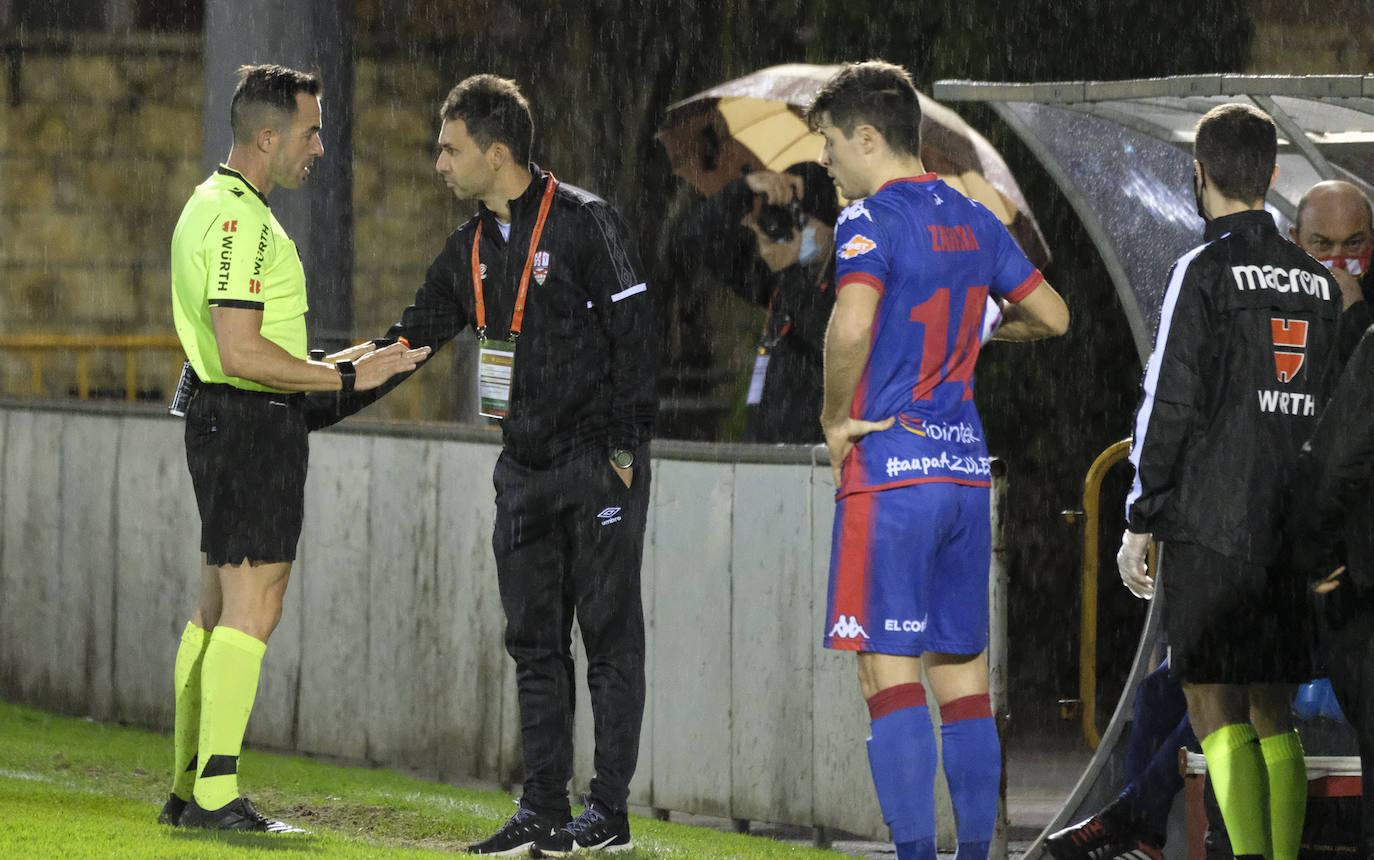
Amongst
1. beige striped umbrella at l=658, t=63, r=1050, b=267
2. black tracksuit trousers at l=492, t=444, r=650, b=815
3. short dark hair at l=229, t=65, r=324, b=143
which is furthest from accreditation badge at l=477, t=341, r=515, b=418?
beige striped umbrella at l=658, t=63, r=1050, b=267

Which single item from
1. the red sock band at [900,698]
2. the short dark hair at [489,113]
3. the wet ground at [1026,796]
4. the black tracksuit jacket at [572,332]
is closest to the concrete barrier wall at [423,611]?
the wet ground at [1026,796]

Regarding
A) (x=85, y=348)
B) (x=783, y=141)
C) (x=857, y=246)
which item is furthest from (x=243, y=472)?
(x=85, y=348)

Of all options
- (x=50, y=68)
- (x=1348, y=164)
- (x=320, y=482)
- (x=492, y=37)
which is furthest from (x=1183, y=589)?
(x=50, y=68)

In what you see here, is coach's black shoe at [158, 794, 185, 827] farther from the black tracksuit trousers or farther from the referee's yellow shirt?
the referee's yellow shirt

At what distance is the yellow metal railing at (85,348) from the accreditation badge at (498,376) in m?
10.5

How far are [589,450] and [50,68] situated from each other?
13792 mm

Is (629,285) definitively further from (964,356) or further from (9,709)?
(9,709)

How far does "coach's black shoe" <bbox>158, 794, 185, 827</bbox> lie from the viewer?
6.66 metres

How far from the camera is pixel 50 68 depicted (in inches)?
747

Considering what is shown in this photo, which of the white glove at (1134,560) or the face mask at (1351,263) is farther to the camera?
the face mask at (1351,263)

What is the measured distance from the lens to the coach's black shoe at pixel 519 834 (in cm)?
660

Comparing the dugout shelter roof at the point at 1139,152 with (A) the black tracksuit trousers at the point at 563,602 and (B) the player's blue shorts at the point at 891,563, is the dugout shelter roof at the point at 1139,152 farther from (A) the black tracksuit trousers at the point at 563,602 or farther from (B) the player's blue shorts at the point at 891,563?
(A) the black tracksuit trousers at the point at 563,602

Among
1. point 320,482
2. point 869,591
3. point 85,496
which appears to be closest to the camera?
point 869,591

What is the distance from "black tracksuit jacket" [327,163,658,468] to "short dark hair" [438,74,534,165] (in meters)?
0.18
